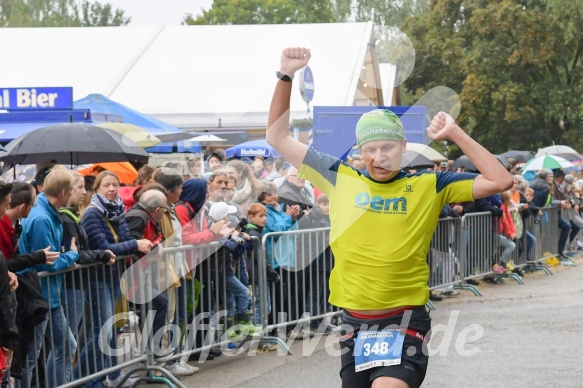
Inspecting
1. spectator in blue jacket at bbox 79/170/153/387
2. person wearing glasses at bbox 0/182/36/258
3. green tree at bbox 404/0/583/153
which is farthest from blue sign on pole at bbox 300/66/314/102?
green tree at bbox 404/0/583/153

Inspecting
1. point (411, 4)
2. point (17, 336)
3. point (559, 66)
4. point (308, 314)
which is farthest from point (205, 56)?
point (17, 336)

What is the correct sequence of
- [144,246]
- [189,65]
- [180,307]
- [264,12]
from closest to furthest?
[144,246], [180,307], [189,65], [264,12]

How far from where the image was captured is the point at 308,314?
11.0 metres

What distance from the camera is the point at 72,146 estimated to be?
1091cm

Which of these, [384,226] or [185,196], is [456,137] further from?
[185,196]

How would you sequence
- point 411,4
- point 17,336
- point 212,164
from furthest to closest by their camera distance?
1. point 411,4
2. point 212,164
3. point 17,336

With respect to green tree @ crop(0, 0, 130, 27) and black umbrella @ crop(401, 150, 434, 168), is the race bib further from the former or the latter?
green tree @ crop(0, 0, 130, 27)

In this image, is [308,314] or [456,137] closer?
[456,137]

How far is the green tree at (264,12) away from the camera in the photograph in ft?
253

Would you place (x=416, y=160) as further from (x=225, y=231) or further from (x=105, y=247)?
(x=105, y=247)

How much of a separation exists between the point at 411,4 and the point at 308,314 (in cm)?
3893

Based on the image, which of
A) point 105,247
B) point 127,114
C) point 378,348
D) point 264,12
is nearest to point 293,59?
point 378,348

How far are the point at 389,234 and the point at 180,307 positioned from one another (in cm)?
425

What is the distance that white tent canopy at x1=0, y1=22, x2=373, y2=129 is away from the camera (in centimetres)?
3269
